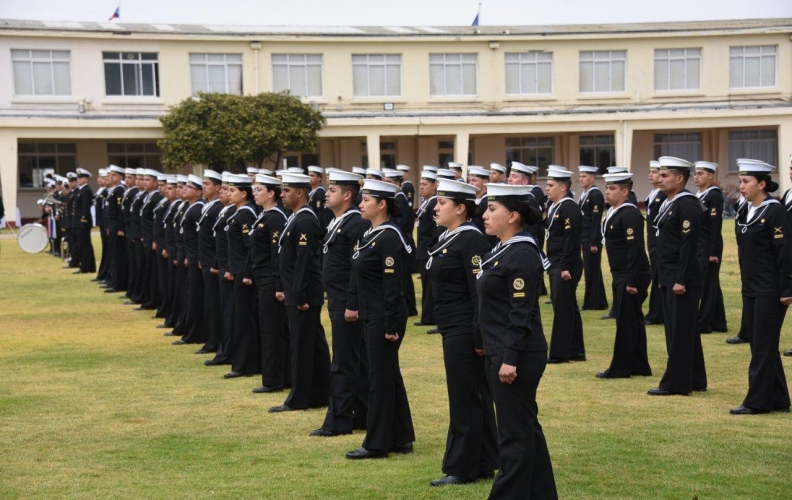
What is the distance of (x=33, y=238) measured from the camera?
30203 mm

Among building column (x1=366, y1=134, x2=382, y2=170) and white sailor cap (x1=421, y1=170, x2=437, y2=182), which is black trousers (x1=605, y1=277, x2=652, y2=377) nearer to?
white sailor cap (x1=421, y1=170, x2=437, y2=182)

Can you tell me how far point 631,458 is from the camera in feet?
26.1

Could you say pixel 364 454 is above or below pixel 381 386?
below

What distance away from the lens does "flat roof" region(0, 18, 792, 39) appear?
43250 millimetres

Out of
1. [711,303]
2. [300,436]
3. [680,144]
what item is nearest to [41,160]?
[680,144]

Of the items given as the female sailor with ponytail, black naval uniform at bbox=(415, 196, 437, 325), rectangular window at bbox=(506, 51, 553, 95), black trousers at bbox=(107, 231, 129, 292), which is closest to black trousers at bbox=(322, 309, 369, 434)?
the female sailor with ponytail

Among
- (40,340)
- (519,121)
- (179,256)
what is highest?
(519,121)

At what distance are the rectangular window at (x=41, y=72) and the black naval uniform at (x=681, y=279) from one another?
121ft

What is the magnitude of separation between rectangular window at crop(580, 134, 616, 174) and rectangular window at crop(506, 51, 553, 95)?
4.13m

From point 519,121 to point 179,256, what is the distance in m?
32.4

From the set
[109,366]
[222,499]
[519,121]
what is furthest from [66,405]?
[519,121]

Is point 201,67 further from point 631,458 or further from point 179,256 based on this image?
point 631,458

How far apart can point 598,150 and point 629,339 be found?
3898 centimetres

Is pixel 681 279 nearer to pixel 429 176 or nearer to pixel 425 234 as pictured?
pixel 425 234
